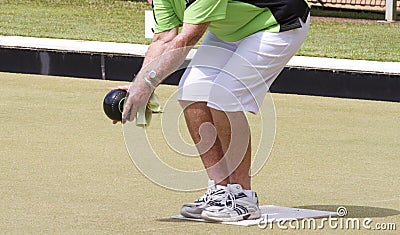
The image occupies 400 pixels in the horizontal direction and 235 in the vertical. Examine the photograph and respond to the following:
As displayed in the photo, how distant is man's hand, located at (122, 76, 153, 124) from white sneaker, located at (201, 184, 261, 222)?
1.75 ft

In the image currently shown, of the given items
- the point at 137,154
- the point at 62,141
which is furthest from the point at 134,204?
the point at 62,141

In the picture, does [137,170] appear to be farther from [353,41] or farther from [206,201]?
[353,41]

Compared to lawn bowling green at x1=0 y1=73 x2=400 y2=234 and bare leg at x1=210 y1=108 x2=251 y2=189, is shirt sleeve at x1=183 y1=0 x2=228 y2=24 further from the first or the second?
lawn bowling green at x1=0 y1=73 x2=400 y2=234

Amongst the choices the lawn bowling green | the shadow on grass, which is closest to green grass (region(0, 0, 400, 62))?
the lawn bowling green

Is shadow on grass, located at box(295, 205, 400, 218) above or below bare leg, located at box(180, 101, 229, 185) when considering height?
below

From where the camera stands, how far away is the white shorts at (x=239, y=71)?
4.78 meters

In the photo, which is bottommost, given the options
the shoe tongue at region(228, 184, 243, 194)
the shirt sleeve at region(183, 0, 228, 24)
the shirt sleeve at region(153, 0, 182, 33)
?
the shoe tongue at region(228, 184, 243, 194)

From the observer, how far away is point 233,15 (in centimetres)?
473

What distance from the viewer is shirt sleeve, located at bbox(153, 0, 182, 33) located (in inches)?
192

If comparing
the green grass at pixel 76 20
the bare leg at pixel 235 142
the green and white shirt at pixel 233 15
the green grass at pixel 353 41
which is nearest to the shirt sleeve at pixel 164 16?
the green and white shirt at pixel 233 15

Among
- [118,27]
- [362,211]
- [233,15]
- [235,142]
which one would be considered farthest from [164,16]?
[118,27]

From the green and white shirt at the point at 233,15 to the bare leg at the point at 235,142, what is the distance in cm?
33

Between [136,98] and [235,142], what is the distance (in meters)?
0.48

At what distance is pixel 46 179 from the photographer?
19.0 ft
